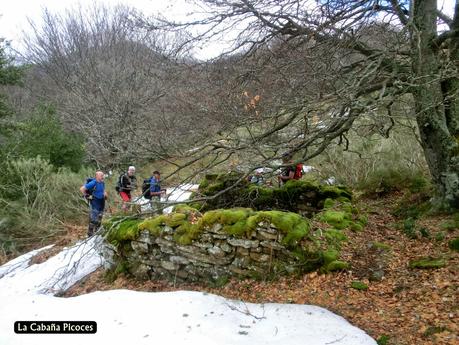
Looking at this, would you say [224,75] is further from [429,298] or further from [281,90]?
[429,298]

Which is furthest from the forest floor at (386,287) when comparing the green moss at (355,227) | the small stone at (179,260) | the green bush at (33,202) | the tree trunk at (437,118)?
the green bush at (33,202)

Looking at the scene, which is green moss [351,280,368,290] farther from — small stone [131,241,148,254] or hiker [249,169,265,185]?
small stone [131,241,148,254]

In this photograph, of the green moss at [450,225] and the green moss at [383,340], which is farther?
the green moss at [450,225]

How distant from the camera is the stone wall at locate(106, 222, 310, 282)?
5.98 meters

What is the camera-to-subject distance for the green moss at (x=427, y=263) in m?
5.45

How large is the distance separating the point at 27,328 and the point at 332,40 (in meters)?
6.48

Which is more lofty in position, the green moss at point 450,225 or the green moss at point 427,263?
the green moss at point 450,225

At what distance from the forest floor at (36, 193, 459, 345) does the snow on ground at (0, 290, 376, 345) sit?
0.96 feet

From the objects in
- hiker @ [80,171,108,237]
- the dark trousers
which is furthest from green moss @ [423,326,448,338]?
the dark trousers

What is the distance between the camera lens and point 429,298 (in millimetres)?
4773

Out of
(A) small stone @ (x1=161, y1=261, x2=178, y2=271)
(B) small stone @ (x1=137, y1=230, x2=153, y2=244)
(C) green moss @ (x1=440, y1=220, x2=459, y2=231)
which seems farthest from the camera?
(B) small stone @ (x1=137, y1=230, x2=153, y2=244)

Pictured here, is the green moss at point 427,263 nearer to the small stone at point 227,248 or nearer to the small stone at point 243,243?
the small stone at point 243,243

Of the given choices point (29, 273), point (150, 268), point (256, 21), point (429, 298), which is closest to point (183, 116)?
point (256, 21)

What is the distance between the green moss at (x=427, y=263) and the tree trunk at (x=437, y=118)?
1.81m
